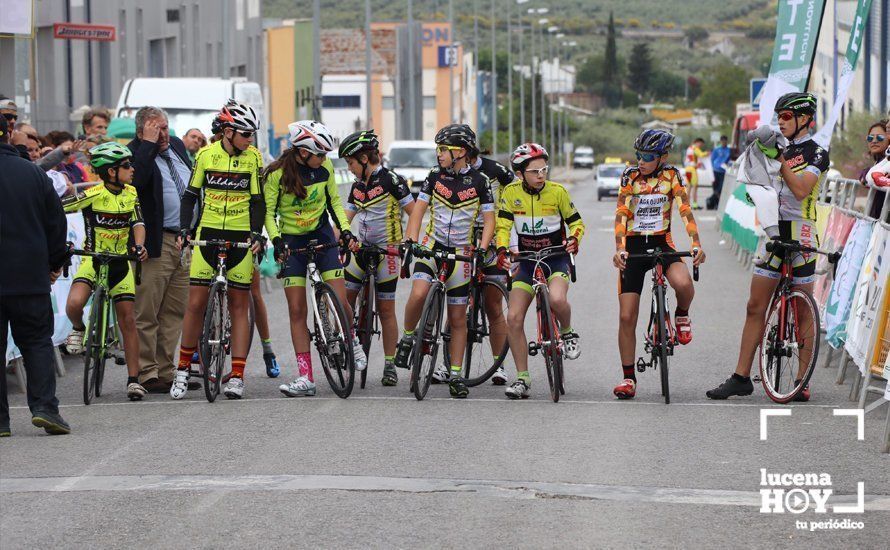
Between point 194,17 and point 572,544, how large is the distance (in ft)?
178

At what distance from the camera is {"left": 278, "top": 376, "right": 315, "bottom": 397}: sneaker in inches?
474

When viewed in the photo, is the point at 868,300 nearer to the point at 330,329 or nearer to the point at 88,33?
the point at 330,329

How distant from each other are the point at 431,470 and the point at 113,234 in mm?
4131

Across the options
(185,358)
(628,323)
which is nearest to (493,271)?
(628,323)

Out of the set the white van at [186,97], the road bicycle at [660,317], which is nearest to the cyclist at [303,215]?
the road bicycle at [660,317]

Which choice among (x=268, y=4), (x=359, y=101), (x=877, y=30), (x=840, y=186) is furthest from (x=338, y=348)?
(x=268, y=4)

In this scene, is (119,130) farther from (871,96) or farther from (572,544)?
(871,96)

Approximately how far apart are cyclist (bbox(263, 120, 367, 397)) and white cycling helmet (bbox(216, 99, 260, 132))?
1.05ft

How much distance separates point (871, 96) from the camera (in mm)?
56781

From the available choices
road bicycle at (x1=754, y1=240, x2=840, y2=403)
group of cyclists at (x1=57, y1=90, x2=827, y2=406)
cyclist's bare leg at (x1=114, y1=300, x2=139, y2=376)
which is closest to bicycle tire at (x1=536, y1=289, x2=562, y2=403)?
group of cyclists at (x1=57, y1=90, x2=827, y2=406)

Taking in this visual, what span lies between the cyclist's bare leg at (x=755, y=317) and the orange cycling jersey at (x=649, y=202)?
58 centimetres

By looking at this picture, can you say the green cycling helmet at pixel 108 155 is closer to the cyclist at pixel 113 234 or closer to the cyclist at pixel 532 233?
the cyclist at pixel 113 234

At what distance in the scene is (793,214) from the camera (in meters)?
11.6

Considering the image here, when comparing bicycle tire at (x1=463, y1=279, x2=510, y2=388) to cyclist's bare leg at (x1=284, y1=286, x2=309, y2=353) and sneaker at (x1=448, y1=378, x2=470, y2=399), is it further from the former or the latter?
cyclist's bare leg at (x1=284, y1=286, x2=309, y2=353)
